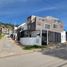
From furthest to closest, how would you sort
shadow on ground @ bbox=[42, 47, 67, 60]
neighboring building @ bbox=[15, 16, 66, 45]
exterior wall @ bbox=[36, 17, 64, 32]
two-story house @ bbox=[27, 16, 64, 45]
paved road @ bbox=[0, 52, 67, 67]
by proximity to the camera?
1. exterior wall @ bbox=[36, 17, 64, 32]
2. two-story house @ bbox=[27, 16, 64, 45]
3. neighboring building @ bbox=[15, 16, 66, 45]
4. shadow on ground @ bbox=[42, 47, 67, 60]
5. paved road @ bbox=[0, 52, 67, 67]

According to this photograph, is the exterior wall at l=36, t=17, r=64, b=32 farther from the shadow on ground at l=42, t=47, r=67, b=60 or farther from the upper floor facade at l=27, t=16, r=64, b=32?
the shadow on ground at l=42, t=47, r=67, b=60

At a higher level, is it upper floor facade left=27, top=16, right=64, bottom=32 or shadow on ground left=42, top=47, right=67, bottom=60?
upper floor facade left=27, top=16, right=64, bottom=32

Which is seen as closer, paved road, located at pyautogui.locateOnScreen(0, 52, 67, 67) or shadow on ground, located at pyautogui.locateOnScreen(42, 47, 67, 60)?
paved road, located at pyautogui.locateOnScreen(0, 52, 67, 67)

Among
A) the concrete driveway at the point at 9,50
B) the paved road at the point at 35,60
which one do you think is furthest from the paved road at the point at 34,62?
the concrete driveway at the point at 9,50

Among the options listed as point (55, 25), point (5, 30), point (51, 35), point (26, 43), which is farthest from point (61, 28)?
point (5, 30)

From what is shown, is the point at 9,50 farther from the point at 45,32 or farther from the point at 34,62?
the point at 45,32

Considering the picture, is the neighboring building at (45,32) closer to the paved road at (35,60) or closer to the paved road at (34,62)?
the paved road at (35,60)

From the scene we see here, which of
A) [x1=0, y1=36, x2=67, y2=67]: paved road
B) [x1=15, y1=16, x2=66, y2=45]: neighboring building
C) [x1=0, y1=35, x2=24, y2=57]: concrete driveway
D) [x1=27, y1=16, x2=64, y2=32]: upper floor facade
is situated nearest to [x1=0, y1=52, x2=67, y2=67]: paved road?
[x1=0, y1=36, x2=67, y2=67]: paved road

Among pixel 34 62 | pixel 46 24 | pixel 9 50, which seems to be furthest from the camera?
pixel 46 24

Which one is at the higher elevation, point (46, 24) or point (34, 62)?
point (46, 24)

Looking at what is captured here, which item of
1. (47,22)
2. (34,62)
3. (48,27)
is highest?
(47,22)

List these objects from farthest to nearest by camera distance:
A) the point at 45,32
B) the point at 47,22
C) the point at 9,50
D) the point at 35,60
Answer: the point at 47,22 < the point at 45,32 < the point at 9,50 < the point at 35,60

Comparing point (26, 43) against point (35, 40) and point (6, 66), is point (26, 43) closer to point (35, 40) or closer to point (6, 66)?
point (35, 40)

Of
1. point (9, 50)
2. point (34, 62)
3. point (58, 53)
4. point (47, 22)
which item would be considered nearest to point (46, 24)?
point (47, 22)
